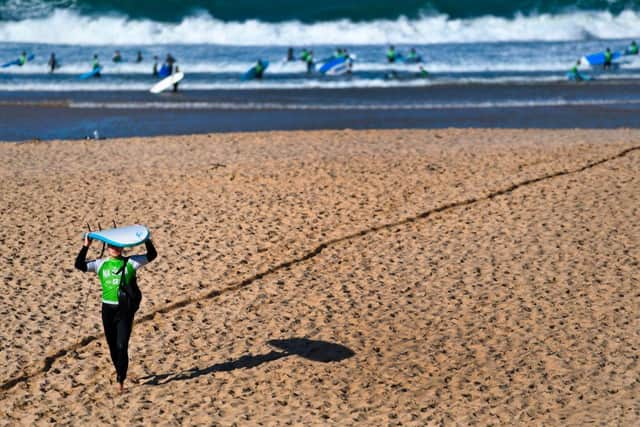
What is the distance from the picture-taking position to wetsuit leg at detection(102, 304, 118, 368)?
7.85 meters

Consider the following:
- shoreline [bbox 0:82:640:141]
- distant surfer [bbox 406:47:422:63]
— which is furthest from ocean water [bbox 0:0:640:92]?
shoreline [bbox 0:82:640:141]

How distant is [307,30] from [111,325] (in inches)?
1516

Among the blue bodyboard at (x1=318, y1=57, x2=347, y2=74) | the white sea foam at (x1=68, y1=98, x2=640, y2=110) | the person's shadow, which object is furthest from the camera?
the blue bodyboard at (x1=318, y1=57, x2=347, y2=74)

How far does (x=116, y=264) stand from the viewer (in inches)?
Answer: 304

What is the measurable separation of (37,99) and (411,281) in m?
19.2

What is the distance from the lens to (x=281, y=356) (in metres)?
8.75

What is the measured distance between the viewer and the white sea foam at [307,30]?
4475 cm

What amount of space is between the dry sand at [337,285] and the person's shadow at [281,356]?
0.09ft

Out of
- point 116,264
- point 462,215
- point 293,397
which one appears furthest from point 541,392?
point 462,215

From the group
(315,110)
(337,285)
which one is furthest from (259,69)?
(337,285)

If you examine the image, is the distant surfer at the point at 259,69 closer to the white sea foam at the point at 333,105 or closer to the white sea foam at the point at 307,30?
the white sea foam at the point at 333,105

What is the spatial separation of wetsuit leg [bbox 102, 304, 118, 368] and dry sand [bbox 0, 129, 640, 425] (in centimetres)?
34

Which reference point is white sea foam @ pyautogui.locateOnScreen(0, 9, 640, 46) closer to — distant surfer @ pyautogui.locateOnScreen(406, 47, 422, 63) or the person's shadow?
distant surfer @ pyautogui.locateOnScreen(406, 47, 422, 63)

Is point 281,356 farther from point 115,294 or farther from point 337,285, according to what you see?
point 337,285
